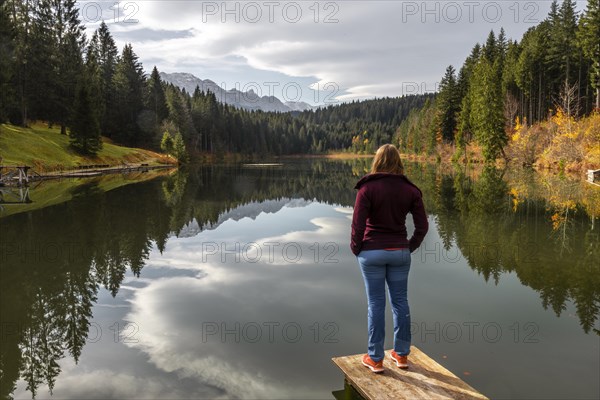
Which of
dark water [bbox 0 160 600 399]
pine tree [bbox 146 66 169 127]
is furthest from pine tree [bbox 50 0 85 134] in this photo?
dark water [bbox 0 160 600 399]

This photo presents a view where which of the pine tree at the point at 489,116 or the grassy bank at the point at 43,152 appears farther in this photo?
the pine tree at the point at 489,116

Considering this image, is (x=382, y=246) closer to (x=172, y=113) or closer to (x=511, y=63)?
(x=511, y=63)

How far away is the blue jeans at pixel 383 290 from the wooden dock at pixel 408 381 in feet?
0.73

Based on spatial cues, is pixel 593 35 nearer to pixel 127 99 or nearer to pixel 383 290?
pixel 383 290

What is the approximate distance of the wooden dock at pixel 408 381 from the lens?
4543 millimetres

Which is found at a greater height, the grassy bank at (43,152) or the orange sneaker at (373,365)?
the grassy bank at (43,152)

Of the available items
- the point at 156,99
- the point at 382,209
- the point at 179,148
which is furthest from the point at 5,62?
the point at 382,209

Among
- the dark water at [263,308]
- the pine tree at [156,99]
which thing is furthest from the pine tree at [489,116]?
the pine tree at [156,99]

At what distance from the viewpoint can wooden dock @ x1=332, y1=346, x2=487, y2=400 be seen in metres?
4.54

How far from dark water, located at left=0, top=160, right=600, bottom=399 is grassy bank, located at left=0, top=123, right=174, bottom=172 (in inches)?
1170

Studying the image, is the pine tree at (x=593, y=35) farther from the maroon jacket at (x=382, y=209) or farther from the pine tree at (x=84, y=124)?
the pine tree at (x=84, y=124)

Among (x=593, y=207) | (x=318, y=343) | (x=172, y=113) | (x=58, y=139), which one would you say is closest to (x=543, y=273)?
(x=318, y=343)

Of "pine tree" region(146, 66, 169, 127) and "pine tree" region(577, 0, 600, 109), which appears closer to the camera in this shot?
"pine tree" region(577, 0, 600, 109)

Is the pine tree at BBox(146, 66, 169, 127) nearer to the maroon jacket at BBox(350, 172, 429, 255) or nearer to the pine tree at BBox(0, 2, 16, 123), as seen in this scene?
the pine tree at BBox(0, 2, 16, 123)
